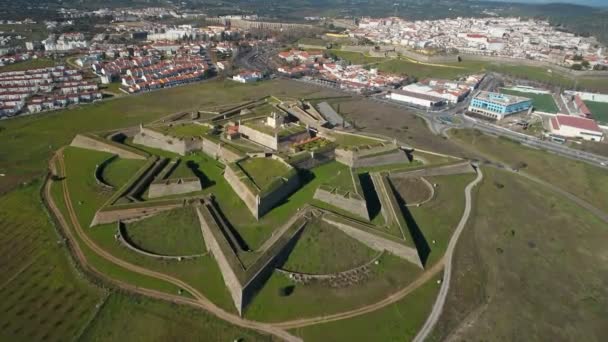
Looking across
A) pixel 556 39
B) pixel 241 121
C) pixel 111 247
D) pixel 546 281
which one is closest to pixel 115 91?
pixel 241 121

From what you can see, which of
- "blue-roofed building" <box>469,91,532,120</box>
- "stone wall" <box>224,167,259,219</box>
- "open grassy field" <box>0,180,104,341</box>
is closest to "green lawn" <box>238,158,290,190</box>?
"stone wall" <box>224,167,259,219</box>

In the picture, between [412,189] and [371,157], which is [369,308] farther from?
[371,157]

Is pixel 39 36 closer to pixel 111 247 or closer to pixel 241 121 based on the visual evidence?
pixel 241 121

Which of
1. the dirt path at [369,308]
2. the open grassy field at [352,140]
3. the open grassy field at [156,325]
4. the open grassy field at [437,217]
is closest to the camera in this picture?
the open grassy field at [156,325]

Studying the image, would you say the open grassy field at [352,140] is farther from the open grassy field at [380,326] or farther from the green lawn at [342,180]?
the open grassy field at [380,326]

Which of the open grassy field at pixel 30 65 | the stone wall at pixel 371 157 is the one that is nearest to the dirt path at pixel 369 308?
the stone wall at pixel 371 157

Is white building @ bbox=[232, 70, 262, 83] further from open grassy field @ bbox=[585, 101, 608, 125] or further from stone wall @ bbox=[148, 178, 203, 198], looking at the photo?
open grassy field @ bbox=[585, 101, 608, 125]

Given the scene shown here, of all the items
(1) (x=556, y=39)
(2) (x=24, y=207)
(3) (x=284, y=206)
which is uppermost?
(1) (x=556, y=39)

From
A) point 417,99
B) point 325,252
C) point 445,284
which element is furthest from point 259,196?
A: point 417,99
